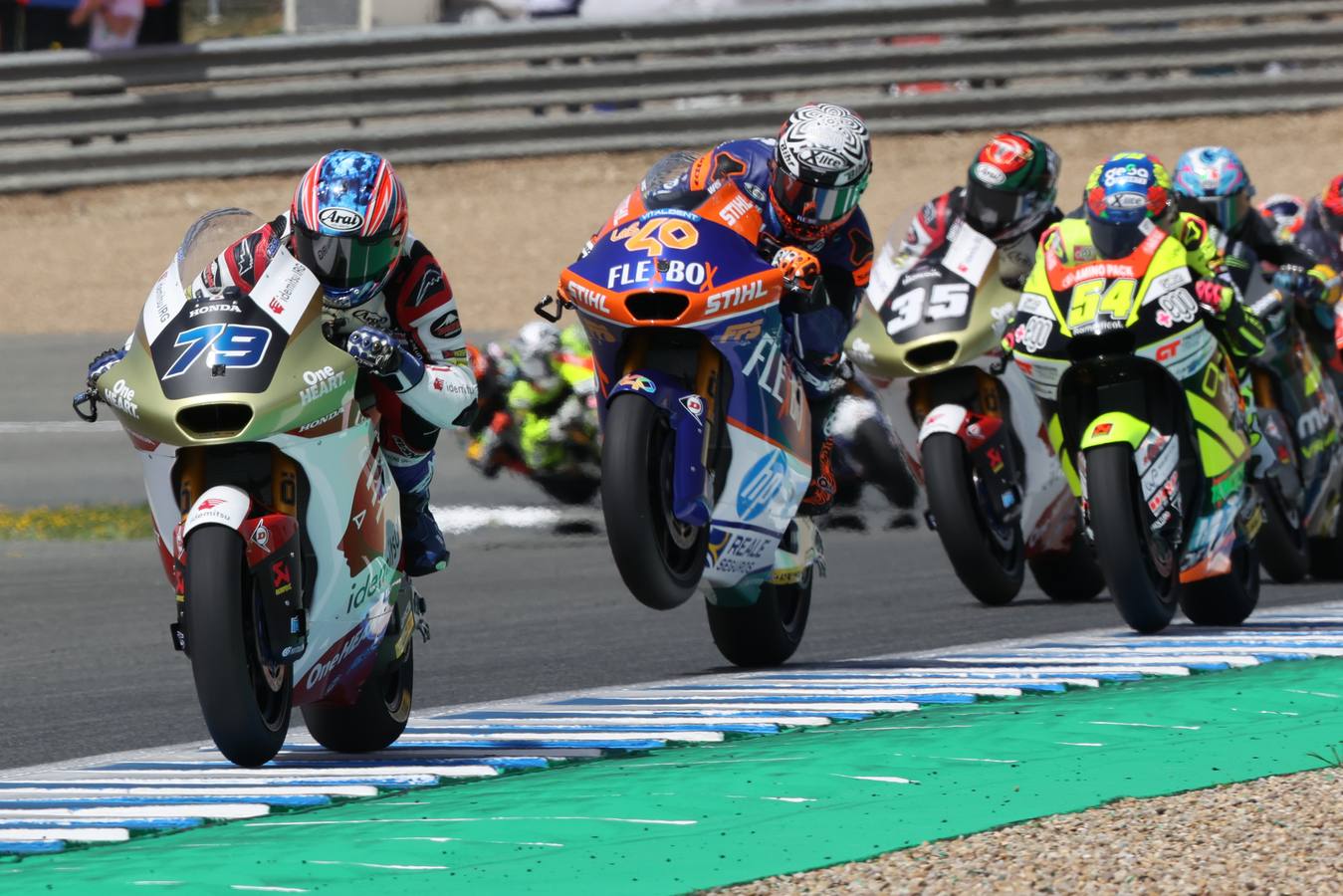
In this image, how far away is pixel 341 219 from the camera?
6.20m

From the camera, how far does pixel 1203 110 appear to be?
2272cm

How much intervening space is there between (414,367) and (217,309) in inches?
21.7

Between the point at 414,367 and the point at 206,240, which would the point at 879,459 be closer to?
the point at 414,367

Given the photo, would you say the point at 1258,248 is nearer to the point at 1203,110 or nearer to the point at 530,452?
the point at 530,452

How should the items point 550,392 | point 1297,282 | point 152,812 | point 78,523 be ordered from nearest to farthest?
point 152,812, point 1297,282, point 550,392, point 78,523

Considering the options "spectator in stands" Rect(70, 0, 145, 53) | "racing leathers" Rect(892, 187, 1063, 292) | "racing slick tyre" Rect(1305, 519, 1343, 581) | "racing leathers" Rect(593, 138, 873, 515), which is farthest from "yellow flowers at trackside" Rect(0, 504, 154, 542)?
"spectator in stands" Rect(70, 0, 145, 53)

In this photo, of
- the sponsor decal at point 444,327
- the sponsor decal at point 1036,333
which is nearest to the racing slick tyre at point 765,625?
the sponsor decal at point 1036,333

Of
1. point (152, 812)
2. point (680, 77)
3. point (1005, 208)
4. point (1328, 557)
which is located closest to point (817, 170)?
point (1005, 208)

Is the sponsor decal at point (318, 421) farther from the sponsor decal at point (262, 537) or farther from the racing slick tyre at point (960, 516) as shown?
the racing slick tyre at point (960, 516)

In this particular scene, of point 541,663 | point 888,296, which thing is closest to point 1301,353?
point 888,296

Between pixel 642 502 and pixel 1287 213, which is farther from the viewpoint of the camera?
pixel 1287 213

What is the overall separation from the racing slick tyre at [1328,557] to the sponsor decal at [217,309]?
685 cm

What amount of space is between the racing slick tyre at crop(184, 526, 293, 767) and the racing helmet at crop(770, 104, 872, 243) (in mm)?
3117

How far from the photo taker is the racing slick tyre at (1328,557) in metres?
11.5
